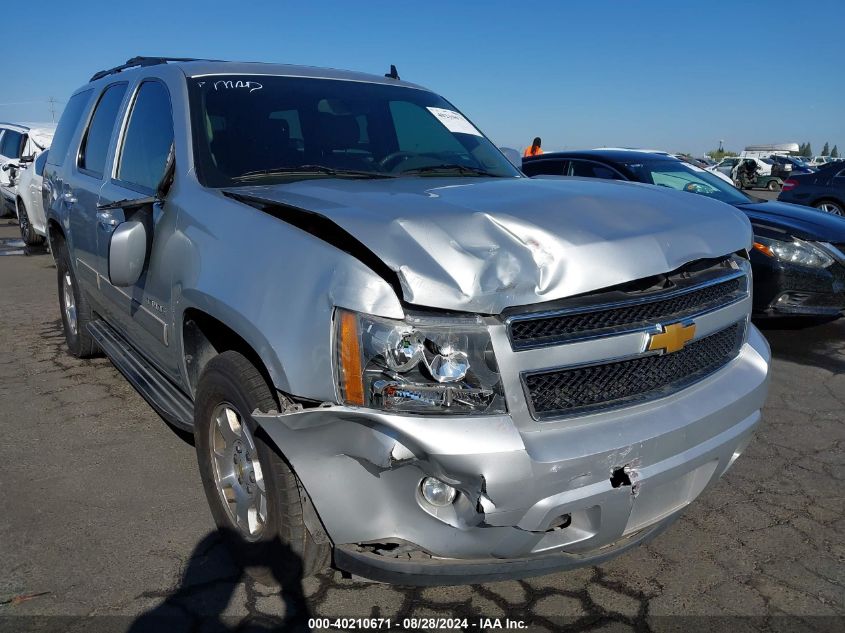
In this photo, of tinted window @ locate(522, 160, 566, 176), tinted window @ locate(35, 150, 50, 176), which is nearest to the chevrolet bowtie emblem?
tinted window @ locate(35, 150, 50, 176)

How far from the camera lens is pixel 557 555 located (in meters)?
2.20

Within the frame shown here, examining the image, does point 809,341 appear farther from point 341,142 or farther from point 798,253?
point 341,142

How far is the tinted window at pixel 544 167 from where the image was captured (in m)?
7.76

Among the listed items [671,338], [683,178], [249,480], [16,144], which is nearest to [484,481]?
[671,338]

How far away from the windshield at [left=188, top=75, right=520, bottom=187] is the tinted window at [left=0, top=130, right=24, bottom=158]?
12.5 metres

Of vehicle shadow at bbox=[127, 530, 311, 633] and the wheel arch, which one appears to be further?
vehicle shadow at bbox=[127, 530, 311, 633]

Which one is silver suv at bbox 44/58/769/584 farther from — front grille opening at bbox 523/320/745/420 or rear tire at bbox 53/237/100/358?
rear tire at bbox 53/237/100/358

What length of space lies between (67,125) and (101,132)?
1.10 metres

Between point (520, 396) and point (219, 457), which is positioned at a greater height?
point (520, 396)

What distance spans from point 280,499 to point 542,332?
3.26 feet

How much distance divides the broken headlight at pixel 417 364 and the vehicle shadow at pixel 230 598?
75 centimetres

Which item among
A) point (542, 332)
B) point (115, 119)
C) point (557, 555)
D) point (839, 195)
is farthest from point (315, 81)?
point (839, 195)

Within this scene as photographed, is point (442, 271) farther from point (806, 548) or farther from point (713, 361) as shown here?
point (806, 548)

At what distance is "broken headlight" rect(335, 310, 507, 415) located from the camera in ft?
6.50
